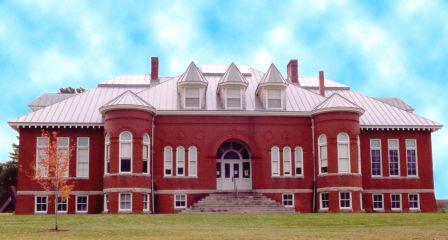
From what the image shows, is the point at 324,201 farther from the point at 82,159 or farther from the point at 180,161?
the point at 82,159

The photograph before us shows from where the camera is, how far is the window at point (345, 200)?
41.5 metres

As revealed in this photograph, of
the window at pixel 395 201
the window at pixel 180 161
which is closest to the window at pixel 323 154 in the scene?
the window at pixel 395 201

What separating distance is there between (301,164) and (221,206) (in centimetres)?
670

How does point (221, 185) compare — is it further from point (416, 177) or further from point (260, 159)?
point (416, 177)

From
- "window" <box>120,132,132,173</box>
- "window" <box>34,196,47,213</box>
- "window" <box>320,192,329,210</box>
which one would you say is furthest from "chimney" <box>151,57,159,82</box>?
"window" <box>320,192,329,210</box>

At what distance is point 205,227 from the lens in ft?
87.8

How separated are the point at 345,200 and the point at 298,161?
424 centimetres

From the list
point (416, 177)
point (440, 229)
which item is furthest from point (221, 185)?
point (440, 229)

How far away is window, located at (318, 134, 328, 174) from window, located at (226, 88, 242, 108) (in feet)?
19.3

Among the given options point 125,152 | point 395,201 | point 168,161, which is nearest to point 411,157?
point 395,201

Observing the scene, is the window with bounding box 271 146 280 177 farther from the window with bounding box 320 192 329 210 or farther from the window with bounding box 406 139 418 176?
the window with bounding box 406 139 418 176

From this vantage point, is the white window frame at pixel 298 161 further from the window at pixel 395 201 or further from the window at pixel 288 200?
the window at pixel 395 201

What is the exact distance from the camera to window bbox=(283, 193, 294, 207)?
43.5 m

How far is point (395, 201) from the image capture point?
4541 cm
